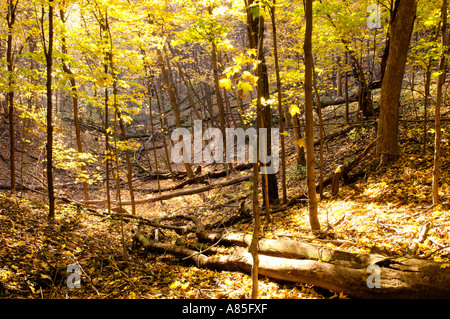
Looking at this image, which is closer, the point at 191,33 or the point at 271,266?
the point at 271,266

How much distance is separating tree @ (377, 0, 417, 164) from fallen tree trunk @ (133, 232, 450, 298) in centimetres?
467

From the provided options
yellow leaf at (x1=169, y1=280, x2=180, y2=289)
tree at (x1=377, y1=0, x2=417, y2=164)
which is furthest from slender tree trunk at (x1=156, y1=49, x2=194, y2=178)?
yellow leaf at (x1=169, y1=280, x2=180, y2=289)

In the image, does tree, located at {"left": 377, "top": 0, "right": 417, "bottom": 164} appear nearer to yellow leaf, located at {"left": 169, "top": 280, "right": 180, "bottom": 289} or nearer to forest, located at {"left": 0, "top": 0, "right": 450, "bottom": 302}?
forest, located at {"left": 0, "top": 0, "right": 450, "bottom": 302}

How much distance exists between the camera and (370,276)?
282 centimetres

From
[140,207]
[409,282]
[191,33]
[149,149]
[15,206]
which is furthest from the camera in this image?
[149,149]

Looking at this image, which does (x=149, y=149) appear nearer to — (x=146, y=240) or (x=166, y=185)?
(x=166, y=185)

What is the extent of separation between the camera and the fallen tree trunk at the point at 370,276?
8.30 ft

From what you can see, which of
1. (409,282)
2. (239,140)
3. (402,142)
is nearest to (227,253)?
(409,282)

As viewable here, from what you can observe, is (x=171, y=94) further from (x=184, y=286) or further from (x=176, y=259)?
(x=184, y=286)

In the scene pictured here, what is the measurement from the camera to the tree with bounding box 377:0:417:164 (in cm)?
613

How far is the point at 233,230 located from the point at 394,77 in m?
5.66

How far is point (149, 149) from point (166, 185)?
8.27m

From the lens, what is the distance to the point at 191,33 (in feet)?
14.6
